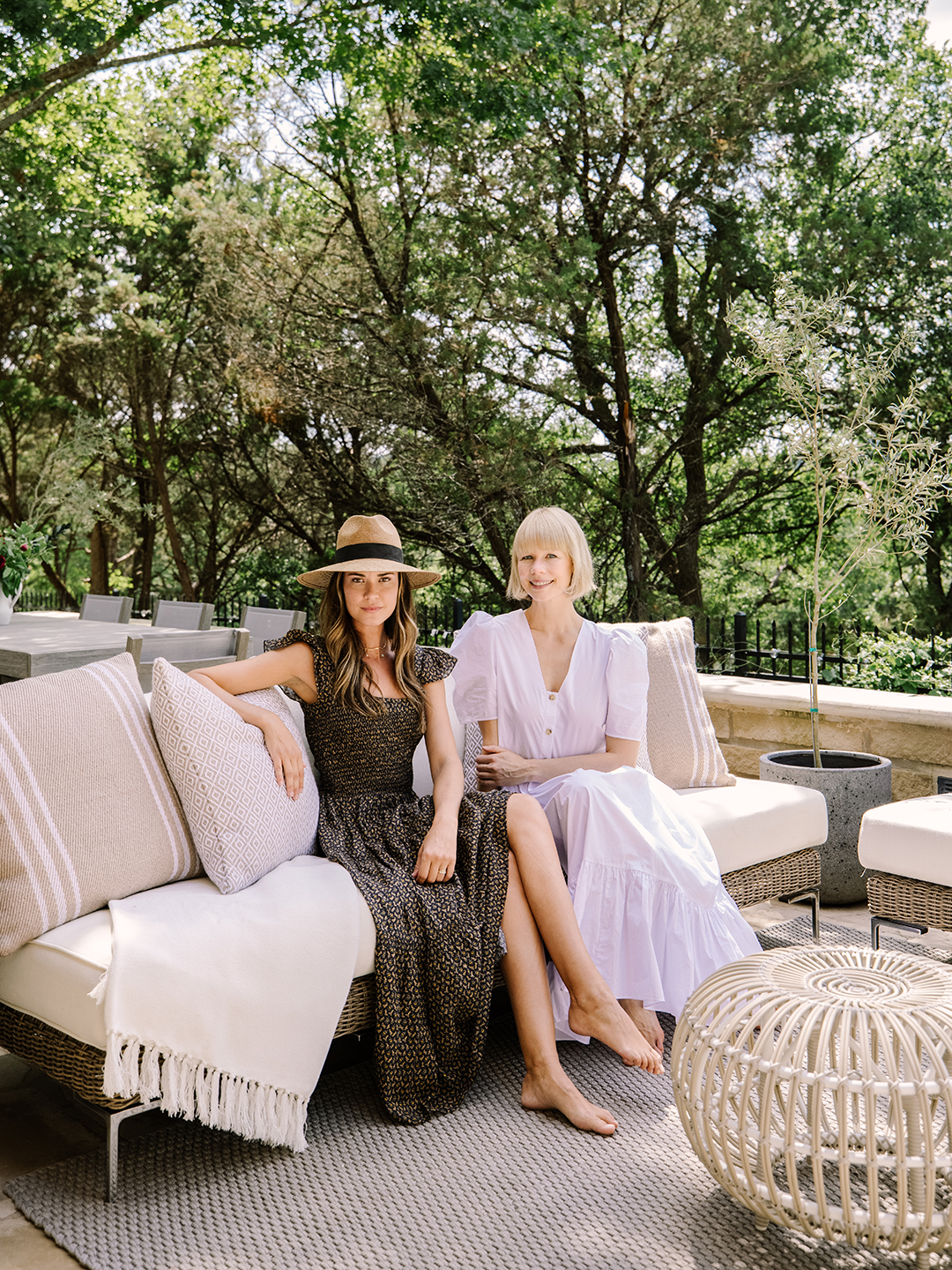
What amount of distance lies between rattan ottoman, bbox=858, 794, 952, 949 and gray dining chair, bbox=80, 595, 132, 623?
5975 mm

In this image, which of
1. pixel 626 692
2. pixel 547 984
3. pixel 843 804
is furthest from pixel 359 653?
pixel 843 804

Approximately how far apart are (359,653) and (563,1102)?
47.7 inches

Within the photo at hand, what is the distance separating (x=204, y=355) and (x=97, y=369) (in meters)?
1.89

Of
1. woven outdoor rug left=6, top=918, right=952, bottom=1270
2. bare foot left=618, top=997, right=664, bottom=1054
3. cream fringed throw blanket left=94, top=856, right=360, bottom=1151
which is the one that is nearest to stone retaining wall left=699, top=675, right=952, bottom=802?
bare foot left=618, top=997, right=664, bottom=1054

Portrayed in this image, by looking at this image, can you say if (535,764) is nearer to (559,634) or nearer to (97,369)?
(559,634)

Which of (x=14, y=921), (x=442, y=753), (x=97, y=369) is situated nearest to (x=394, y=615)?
(x=442, y=753)

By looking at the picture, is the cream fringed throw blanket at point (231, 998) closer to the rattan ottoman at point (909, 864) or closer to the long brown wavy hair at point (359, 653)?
the long brown wavy hair at point (359, 653)

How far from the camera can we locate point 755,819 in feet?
9.96

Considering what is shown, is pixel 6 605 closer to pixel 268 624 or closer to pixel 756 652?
pixel 268 624

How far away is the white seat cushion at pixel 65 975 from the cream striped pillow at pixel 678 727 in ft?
6.24

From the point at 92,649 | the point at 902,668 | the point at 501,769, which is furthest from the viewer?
the point at 902,668

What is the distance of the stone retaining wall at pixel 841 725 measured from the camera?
4.05 meters

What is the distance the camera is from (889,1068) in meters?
1.59

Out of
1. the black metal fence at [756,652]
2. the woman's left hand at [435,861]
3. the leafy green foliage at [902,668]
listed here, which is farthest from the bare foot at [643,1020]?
the leafy green foliage at [902,668]
